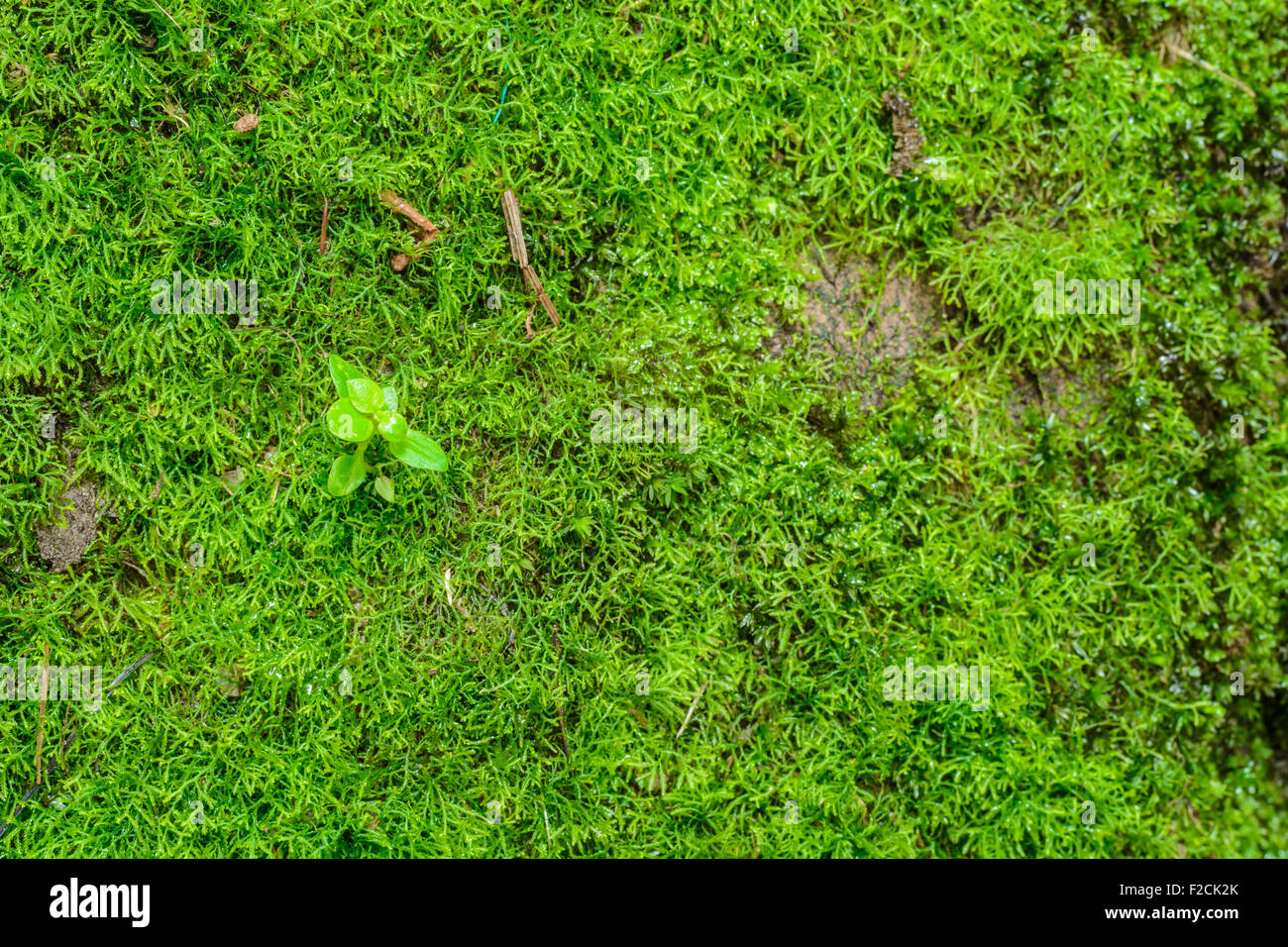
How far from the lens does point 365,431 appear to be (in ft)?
9.14

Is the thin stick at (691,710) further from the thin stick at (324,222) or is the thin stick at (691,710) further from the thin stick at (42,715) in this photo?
the thin stick at (42,715)

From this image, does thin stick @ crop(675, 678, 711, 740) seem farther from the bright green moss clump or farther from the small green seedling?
the small green seedling

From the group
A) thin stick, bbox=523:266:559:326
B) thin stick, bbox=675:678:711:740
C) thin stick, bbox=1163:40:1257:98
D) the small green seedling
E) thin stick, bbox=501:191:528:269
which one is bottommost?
thin stick, bbox=675:678:711:740

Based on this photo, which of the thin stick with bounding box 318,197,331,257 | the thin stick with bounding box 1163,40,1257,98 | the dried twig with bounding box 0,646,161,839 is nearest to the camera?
the dried twig with bounding box 0,646,161,839

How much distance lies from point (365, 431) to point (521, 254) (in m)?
0.88

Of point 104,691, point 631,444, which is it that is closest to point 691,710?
point 631,444

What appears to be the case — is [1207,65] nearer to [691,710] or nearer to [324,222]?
[691,710]

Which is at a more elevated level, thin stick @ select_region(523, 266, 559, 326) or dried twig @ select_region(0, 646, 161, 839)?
thin stick @ select_region(523, 266, 559, 326)

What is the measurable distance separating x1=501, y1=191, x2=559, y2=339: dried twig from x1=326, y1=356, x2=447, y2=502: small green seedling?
60 cm

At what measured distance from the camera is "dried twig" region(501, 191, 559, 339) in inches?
119

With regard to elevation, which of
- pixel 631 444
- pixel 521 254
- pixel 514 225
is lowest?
pixel 631 444

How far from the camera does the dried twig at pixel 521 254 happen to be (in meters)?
3.03

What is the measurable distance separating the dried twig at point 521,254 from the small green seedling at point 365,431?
Result: 597mm

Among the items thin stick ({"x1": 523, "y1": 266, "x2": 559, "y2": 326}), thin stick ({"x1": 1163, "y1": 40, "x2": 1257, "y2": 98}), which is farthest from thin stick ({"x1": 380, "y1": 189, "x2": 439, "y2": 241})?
thin stick ({"x1": 1163, "y1": 40, "x2": 1257, "y2": 98})
